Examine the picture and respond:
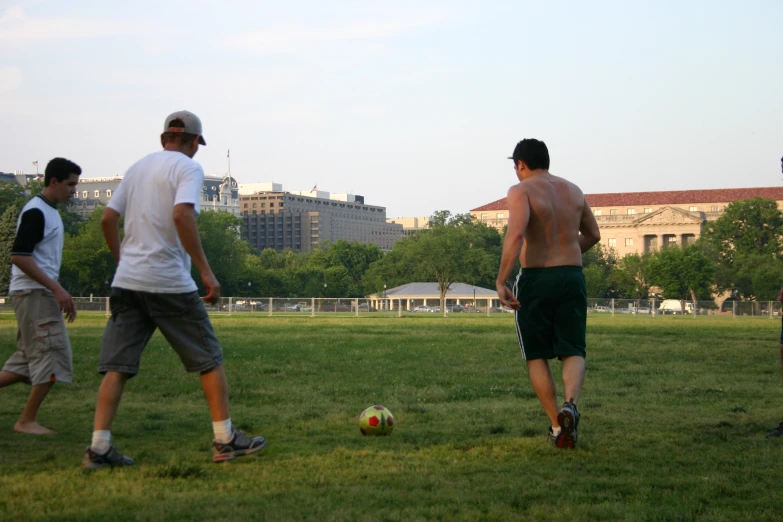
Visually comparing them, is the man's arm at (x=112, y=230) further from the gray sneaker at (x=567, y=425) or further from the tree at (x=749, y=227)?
the tree at (x=749, y=227)

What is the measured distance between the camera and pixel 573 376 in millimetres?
5867

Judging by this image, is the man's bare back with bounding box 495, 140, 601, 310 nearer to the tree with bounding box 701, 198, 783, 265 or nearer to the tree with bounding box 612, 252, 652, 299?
the tree with bounding box 612, 252, 652, 299

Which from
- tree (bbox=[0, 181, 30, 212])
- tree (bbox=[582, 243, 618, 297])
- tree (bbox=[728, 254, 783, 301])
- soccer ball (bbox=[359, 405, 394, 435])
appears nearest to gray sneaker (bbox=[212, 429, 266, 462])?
soccer ball (bbox=[359, 405, 394, 435])

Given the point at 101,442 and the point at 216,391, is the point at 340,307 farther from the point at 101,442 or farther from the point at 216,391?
the point at 101,442

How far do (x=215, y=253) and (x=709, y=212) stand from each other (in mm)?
83619

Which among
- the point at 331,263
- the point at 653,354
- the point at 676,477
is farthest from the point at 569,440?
the point at 331,263

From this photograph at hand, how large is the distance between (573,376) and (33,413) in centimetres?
383

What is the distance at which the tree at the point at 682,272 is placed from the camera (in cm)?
9269

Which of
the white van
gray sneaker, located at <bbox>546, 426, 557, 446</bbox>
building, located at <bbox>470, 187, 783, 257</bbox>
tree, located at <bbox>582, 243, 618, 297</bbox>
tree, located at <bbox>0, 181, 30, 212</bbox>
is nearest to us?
gray sneaker, located at <bbox>546, 426, 557, 446</bbox>

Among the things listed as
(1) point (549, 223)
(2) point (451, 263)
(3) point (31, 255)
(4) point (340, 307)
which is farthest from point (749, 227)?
(3) point (31, 255)

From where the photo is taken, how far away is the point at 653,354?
50.6ft

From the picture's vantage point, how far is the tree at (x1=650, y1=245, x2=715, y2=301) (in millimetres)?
92688

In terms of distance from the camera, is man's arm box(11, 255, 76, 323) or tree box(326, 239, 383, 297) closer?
man's arm box(11, 255, 76, 323)

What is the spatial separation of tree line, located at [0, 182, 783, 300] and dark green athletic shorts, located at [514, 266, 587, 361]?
71.9 meters
